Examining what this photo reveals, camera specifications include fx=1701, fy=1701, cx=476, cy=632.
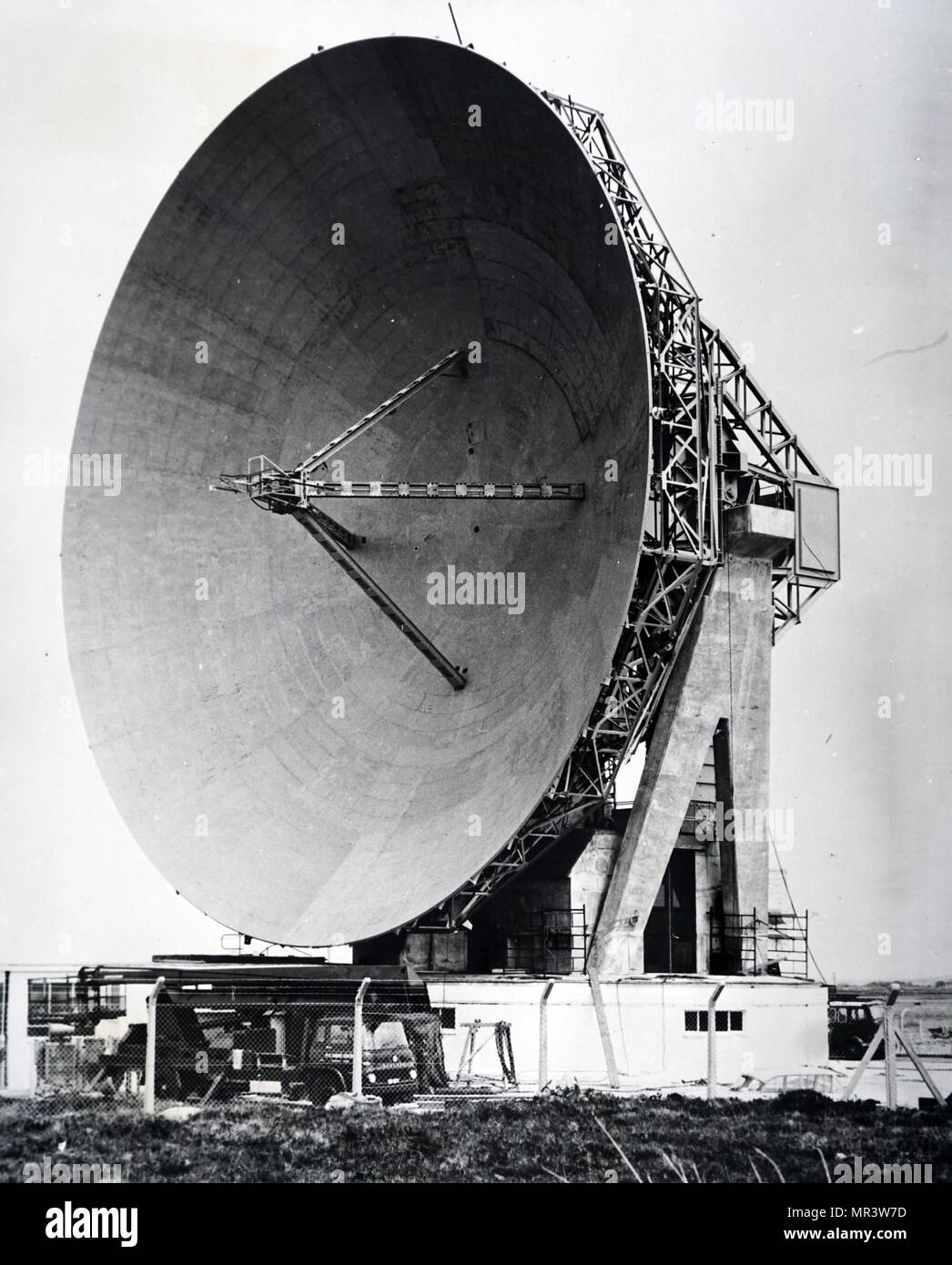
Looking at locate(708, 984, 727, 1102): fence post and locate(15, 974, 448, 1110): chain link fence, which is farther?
locate(15, 974, 448, 1110): chain link fence

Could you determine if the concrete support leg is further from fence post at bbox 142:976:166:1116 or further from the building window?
fence post at bbox 142:976:166:1116

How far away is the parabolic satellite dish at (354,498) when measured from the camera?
26.5 meters

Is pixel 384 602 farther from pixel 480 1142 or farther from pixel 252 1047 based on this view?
pixel 480 1142

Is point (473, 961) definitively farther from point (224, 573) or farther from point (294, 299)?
point (294, 299)

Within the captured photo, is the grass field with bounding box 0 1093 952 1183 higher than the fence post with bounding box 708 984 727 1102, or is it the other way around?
the fence post with bounding box 708 984 727 1102

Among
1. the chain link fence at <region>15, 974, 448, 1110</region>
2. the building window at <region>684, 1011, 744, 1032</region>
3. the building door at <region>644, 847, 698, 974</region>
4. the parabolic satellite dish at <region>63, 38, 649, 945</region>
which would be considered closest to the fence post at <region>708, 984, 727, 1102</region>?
the building window at <region>684, 1011, 744, 1032</region>

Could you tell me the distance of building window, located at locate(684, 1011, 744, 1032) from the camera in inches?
1121

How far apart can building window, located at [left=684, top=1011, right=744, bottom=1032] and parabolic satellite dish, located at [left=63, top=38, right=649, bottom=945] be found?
18.3ft

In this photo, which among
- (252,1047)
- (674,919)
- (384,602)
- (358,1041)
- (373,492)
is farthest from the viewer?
(674,919)

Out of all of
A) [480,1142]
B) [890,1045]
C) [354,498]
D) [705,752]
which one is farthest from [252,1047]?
[890,1045]

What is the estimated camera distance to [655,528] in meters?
28.2

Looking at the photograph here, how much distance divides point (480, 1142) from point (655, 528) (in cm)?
1093

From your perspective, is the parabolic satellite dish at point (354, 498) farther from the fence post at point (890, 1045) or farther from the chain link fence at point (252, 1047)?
the fence post at point (890, 1045)
